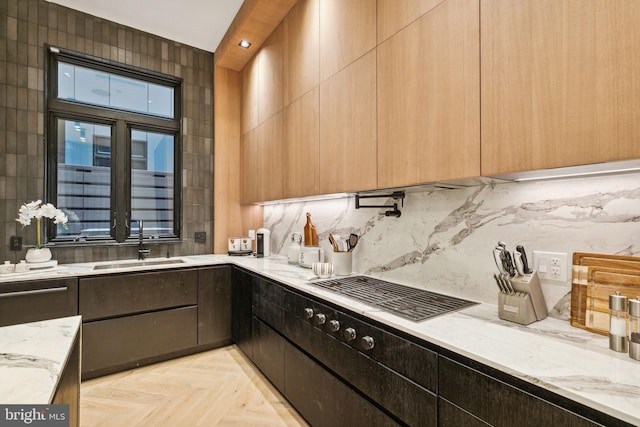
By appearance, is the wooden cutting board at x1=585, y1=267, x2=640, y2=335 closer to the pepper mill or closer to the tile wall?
the pepper mill

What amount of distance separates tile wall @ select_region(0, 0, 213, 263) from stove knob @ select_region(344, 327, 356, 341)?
249 cm

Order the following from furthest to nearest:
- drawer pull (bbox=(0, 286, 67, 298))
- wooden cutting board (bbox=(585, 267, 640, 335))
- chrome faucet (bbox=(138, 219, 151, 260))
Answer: chrome faucet (bbox=(138, 219, 151, 260)), drawer pull (bbox=(0, 286, 67, 298)), wooden cutting board (bbox=(585, 267, 640, 335))

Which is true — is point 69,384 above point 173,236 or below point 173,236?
below

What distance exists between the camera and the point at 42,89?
271cm

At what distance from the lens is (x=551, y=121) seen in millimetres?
1043

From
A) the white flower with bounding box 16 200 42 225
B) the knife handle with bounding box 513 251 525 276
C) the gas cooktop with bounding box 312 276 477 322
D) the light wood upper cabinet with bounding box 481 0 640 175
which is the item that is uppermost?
the light wood upper cabinet with bounding box 481 0 640 175

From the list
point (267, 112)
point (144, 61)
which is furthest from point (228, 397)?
point (144, 61)

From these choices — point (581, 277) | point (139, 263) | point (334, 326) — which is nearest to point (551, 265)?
point (581, 277)

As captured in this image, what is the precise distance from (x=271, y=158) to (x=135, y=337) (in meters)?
1.92

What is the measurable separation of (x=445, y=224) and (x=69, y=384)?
5.85ft

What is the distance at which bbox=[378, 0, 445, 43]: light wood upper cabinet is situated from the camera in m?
1.47

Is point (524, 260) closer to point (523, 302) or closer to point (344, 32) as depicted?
point (523, 302)

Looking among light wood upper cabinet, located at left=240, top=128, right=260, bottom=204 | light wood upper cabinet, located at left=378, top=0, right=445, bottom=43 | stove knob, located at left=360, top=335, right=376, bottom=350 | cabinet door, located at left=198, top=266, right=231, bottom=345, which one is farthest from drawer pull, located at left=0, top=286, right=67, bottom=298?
light wood upper cabinet, located at left=378, top=0, right=445, bottom=43

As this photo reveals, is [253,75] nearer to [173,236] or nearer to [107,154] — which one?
[107,154]
